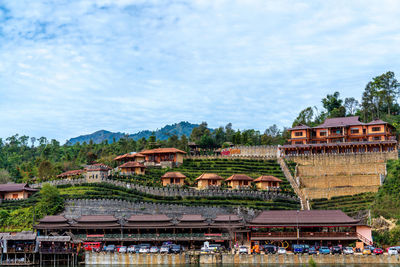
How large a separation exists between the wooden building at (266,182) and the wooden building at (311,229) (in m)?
20.7

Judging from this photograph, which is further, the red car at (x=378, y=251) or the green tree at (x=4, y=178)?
the green tree at (x=4, y=178)

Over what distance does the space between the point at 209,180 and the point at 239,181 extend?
559cm

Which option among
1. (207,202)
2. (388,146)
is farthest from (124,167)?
(388,146)

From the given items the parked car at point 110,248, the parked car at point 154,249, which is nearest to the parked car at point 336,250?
the parked car at point 154,249

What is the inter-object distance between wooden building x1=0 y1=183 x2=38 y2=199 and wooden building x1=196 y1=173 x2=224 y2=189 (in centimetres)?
3007

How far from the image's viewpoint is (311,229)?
2618 inches

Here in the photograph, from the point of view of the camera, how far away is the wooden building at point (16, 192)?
274ft

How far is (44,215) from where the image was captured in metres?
→ 72.9

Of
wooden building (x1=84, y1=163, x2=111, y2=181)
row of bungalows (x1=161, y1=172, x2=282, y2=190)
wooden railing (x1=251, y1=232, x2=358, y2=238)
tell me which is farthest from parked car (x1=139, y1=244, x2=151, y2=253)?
row of bungalows (x1=161, y1=172, x2=282, y2=190)

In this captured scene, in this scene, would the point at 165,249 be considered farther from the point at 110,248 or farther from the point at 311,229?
the point at 311,229

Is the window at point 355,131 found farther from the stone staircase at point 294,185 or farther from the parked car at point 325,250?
the parked car at point 325,250

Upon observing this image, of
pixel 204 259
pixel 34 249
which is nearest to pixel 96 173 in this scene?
pixel 34 249

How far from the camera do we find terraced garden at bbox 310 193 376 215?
76.9m

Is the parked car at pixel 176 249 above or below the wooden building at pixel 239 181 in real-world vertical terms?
below
